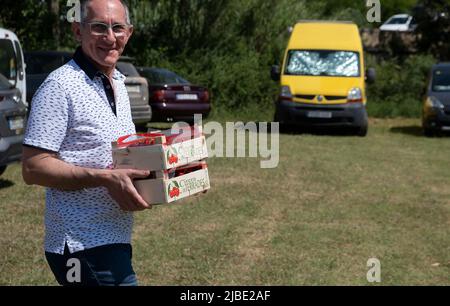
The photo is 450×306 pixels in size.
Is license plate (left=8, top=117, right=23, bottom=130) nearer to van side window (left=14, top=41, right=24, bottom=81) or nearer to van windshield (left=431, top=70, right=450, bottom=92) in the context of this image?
van side window (left=14, top=41, right=24, bottom=81)

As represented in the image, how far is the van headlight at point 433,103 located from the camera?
18.6 metres

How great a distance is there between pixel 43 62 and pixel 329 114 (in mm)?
6985

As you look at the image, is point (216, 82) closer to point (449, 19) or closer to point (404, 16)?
point (449, 19)

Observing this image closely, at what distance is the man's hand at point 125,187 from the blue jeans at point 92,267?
0.23m

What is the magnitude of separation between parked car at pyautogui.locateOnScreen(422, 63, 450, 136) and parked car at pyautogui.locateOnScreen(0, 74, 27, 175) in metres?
11.1

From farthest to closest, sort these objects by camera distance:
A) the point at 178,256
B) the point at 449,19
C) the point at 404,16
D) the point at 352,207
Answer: the point at 404,16, the point at 449,19, the point at 352,207, the point at 178,256

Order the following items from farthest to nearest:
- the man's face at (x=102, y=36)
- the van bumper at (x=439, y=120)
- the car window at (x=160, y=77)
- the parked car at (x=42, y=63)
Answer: the car window at (x=160, y=77)
the van bumper at (x=439, y=120)
the parked car at (x=42, y=63)
the man's face at (x=102, y=36)

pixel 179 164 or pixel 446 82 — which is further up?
pixel 179 164

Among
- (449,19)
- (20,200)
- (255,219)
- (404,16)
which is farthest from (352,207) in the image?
(404,16)

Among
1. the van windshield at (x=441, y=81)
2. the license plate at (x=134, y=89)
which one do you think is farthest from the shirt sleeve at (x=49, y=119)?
the van windshield at (x=441, y=81)

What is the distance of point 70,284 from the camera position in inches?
120

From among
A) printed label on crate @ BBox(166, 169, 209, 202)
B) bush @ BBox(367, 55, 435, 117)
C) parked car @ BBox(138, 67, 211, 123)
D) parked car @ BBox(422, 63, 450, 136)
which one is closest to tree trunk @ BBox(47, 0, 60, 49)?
parked car @ BBox(138, 67, 211, 123)

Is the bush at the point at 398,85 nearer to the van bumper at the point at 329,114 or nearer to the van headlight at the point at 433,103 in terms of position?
the van headlight at the point at 433,103
